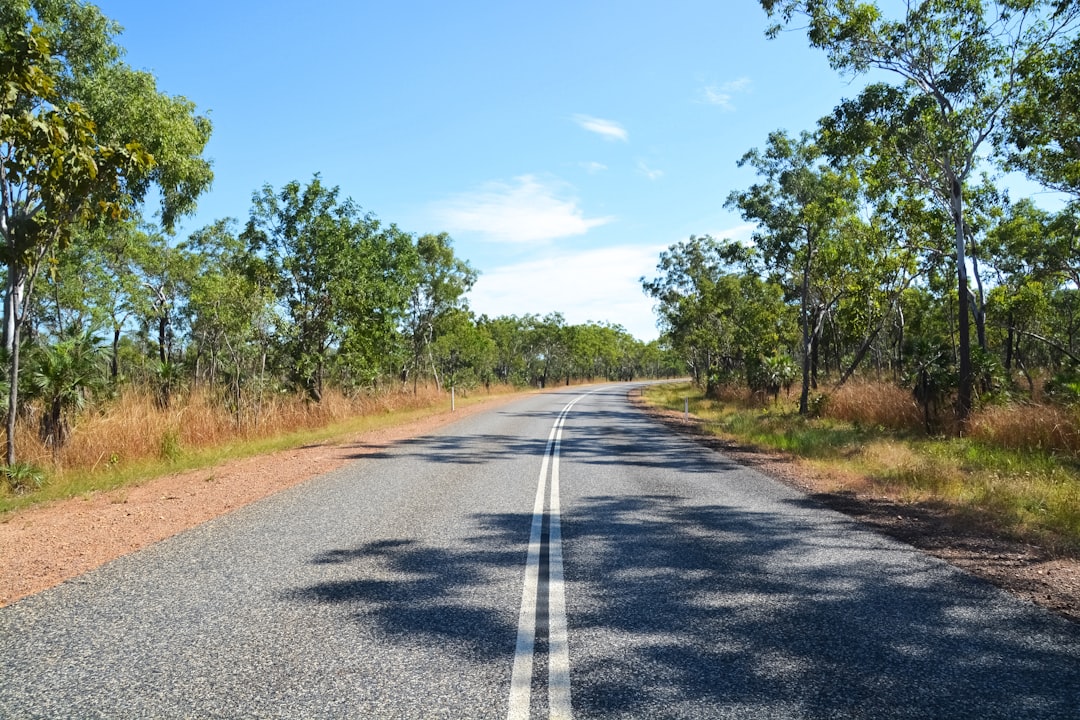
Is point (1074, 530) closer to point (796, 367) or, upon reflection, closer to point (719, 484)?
point (719, 484)

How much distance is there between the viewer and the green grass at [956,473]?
7254mm

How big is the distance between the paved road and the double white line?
0.06 ft

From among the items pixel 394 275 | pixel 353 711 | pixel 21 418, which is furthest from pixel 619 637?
pixel 394 275

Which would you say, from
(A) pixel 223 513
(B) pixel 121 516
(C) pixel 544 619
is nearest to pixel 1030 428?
(C) pixel 544 619

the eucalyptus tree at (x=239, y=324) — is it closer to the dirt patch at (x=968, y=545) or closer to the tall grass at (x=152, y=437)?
the tall grass at (x=152, y=437)

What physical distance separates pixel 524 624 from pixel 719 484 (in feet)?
21.2

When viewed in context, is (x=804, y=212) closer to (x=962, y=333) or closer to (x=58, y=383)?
(x=962, y=333)

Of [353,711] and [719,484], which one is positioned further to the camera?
[719,484]

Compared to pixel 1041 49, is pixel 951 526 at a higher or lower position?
lower

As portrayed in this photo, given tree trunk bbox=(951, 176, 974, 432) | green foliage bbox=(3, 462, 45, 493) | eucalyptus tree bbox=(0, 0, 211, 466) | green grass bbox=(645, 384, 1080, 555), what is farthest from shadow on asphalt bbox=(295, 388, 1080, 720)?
tree trunk bbox=(951, 176, 974, 432)

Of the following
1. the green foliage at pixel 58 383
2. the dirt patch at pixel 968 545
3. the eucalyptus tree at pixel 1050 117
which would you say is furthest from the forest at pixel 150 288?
the eucalyptus tree at pixel 1050 117

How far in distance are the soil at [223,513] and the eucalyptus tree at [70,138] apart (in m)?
3.03

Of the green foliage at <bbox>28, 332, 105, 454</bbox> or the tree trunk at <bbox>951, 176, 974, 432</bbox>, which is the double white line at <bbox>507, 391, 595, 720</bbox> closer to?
the green foliage at <bbox>28, 332, 105, 454</bbox>

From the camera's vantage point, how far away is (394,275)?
92.0 feet
